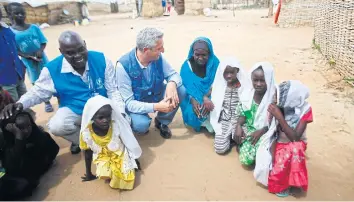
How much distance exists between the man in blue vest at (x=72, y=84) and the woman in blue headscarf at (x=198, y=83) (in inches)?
35.5

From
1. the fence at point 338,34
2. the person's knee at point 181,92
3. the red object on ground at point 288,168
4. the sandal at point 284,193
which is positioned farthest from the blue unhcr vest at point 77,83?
the fence at point 338,34

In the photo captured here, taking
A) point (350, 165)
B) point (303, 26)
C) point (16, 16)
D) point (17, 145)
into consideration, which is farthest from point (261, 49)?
point (17, 145)

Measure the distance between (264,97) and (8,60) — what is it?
318cm

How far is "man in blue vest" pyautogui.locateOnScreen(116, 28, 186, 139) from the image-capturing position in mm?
2915

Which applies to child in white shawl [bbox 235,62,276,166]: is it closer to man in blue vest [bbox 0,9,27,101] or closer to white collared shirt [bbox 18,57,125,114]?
white collared shirt [bbox 18,57,125,114]

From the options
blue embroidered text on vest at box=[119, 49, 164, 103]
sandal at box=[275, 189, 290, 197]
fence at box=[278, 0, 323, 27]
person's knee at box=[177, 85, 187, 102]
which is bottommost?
sandal at box=[275, 189, 290, 197]

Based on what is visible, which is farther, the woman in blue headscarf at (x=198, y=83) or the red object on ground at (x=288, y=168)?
the woman in blue headscarf at (x=198, y=83)

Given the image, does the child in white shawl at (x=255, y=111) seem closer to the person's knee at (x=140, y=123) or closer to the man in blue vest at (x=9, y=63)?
the person's knee at (x=140, y=123)

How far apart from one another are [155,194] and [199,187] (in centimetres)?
41

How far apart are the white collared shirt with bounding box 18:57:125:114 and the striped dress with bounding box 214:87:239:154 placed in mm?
1132

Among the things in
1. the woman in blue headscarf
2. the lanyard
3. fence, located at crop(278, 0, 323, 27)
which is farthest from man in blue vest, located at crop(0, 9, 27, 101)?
fence, located at crop(278, 0, 323, 27)

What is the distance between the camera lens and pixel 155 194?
2455 mm

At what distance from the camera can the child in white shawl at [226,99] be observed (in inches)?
117

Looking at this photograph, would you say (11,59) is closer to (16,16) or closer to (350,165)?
(16,16)
